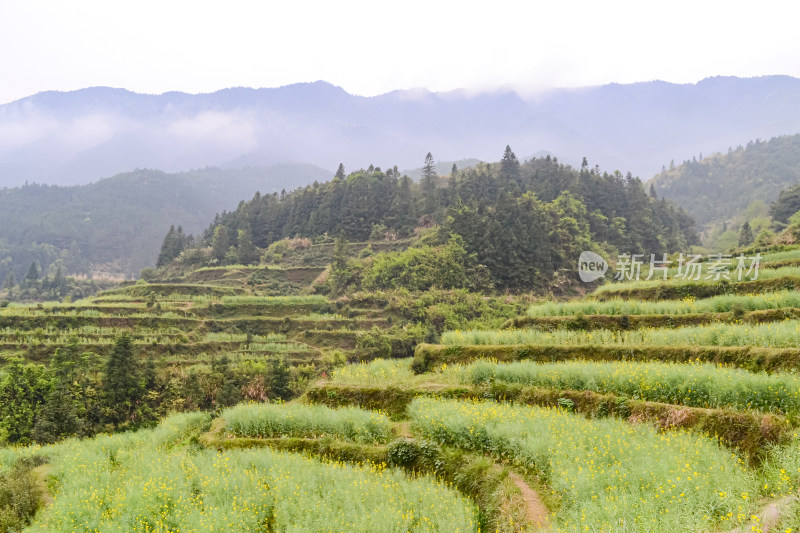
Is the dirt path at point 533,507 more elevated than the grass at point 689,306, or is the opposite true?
the grass at point 689,306

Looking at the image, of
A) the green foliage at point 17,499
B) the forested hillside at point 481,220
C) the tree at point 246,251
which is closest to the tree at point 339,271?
the forested hillside at point 481,220

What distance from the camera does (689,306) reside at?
18578mm

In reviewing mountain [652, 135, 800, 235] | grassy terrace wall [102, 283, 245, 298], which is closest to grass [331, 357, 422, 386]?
grassy terrace wall [102, 283, 245, 298]

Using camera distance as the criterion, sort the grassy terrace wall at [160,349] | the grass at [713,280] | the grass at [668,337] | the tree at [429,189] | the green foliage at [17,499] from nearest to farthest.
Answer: the green foliage at [17,499], the grass at [668,337], the grass at [713,280], the grassy terrace wall at [160,349], the tree at [429,189]

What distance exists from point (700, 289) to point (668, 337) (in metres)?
8.42

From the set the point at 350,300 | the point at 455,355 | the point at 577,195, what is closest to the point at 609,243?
the point at 577,195

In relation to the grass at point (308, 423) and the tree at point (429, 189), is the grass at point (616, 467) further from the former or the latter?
the tree at point (429, 189)

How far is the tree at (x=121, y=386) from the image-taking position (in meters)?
22.0

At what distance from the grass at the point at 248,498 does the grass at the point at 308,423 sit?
1.46 meters

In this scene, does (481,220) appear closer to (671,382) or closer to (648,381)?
(648,381)

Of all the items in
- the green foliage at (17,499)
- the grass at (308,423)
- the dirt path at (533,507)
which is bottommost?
the green foliage at (17,499)

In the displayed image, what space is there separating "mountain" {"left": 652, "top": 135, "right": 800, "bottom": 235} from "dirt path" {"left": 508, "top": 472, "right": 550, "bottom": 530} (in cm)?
9361
